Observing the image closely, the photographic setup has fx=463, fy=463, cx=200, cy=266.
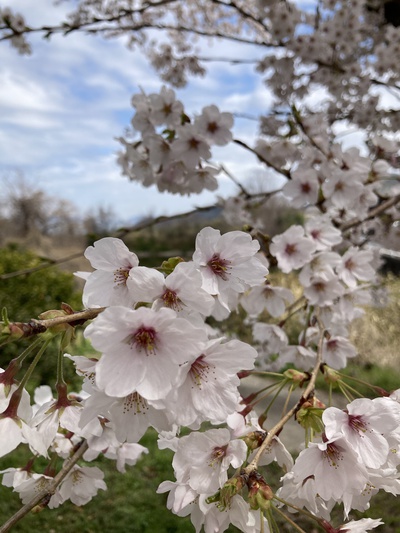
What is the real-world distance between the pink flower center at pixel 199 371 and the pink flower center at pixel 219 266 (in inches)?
6.8

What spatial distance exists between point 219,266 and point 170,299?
0.17 meters

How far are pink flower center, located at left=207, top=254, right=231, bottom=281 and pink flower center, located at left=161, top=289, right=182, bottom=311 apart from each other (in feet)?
0.49

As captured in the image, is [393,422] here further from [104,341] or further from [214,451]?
[104,341]

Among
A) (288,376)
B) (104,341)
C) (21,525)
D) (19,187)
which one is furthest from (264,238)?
(19,187)

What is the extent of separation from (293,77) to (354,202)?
220 cm

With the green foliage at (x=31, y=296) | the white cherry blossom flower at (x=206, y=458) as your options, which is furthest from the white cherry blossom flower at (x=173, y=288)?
the green foliage at (x=31, y=296)

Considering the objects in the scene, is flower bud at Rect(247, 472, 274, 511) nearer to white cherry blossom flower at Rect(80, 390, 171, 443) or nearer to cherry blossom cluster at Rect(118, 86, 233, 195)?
white cherry blossom flower at Rect(80, 390, 171, 443)

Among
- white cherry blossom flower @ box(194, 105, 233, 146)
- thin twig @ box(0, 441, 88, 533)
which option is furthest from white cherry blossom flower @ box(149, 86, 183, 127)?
thin twig @ box(0, 441, 88, 533)

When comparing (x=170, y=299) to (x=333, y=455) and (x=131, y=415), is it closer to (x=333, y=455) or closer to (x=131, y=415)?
(x=131, y=415)

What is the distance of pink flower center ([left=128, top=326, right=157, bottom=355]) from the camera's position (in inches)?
28.0

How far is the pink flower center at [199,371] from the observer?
775mm

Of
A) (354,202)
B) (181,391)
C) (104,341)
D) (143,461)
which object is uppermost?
(104,341)

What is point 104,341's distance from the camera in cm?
68

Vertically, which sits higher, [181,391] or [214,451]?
[181,391]
